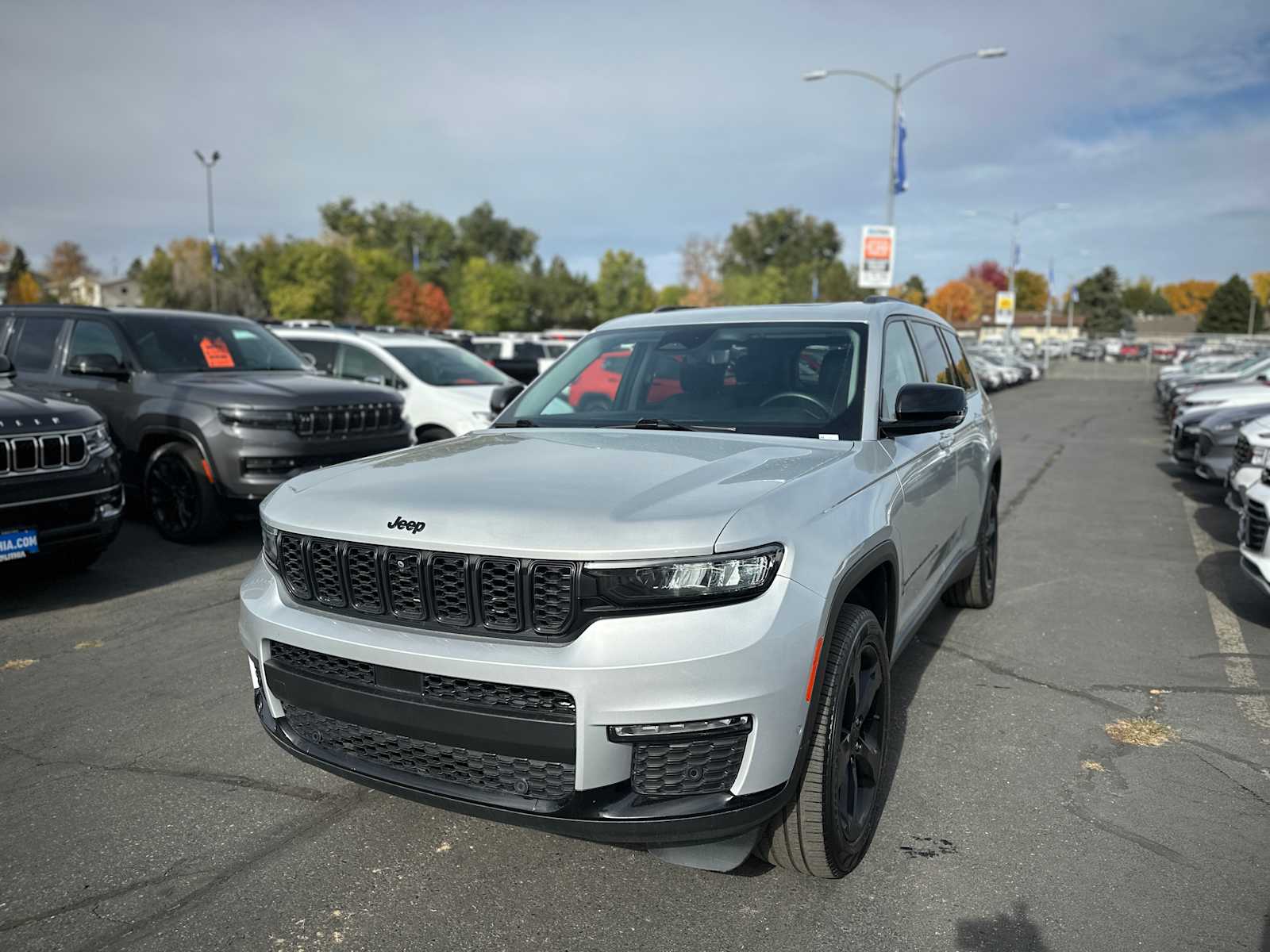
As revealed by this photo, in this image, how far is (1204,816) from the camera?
11.1ft

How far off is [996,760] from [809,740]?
1.62 m

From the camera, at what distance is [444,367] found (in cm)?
1138

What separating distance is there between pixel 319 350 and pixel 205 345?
9.76 ft

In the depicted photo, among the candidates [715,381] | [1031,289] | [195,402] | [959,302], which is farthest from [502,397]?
[1031,289]

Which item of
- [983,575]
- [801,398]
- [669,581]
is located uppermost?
[801,398]

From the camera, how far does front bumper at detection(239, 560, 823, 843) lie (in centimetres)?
240

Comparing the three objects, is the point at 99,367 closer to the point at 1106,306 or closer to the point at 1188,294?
the point at 1106,306

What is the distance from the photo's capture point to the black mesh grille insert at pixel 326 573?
2.83m

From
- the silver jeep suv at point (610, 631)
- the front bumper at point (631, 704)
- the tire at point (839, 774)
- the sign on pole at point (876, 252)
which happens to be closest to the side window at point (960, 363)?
the silver jeep suv at point (610, 631)

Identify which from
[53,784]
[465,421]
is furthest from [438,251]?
[53,784]

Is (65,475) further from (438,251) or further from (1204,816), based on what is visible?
(438,251)

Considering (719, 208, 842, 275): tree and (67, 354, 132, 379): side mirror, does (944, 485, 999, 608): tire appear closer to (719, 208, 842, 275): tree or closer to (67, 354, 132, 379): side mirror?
(67, 354, 132, 379): side mirror

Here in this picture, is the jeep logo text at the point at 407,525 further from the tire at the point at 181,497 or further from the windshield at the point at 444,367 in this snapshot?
the windshield at the point at 444,367

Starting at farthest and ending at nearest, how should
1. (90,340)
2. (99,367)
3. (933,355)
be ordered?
1. (90,340)
2. (99,367)
3. (933,355)
